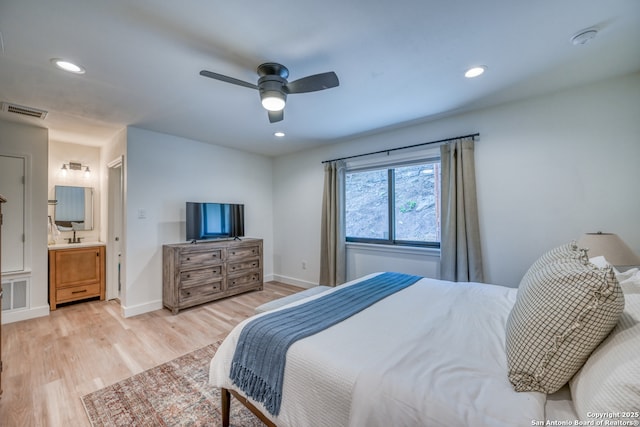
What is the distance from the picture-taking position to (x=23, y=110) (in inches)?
109

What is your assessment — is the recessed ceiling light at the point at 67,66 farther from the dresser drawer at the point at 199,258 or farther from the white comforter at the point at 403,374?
the white comforter at the point at 403,374

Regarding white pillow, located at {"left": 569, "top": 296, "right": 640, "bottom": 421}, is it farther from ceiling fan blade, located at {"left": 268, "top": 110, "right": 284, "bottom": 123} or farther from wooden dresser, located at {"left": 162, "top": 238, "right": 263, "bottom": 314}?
wooden dresser, located at {"left": 162, "top": 238, "right": 263, "bottom": 314}

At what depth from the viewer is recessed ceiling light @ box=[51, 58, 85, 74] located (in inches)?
75.8

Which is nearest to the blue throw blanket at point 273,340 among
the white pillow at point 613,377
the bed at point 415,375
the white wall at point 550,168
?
the bed at point 415,375

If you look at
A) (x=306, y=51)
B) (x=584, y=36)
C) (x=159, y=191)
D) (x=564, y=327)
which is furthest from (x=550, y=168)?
(x=159, y=191)

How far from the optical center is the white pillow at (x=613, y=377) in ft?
2.29

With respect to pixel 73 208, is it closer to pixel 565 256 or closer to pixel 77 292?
pixel 77 292

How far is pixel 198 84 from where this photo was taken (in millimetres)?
2277

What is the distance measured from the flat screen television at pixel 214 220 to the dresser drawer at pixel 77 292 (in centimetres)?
166

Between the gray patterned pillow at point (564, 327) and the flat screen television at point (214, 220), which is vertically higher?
the flat screen television at point (214, 220)

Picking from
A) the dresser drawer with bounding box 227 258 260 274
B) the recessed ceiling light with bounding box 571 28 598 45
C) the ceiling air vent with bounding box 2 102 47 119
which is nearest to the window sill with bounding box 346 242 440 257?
the dresser drawer with bounding box 227 258 260 274

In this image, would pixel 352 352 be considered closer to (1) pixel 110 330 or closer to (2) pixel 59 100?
(1) pixel 110 330

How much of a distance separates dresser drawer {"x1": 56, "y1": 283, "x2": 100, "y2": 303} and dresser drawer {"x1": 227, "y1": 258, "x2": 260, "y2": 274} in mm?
1961

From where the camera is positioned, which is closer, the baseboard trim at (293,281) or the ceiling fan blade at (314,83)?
the ceiling fan blade at (314,83)
